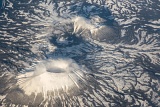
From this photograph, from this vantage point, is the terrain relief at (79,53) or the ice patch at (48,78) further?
the ice patch at (48,78)

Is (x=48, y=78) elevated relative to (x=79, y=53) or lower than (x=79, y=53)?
lower

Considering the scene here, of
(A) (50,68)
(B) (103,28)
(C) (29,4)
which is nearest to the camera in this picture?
(A) (50,68)

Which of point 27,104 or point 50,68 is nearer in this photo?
point 27,104

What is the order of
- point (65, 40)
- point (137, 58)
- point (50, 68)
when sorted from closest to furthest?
point (50, 68)
point (137, 58)
point (65, 40)

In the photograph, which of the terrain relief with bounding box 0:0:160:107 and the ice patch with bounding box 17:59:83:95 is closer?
the terrain relief with bounding box 0:0:160:107

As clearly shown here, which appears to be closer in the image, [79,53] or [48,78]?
[48,78]

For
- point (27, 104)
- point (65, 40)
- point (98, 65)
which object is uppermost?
point (65, 40)

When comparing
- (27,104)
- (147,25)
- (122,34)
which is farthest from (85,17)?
(27,104)

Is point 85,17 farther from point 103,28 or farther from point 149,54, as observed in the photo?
point 149,54
